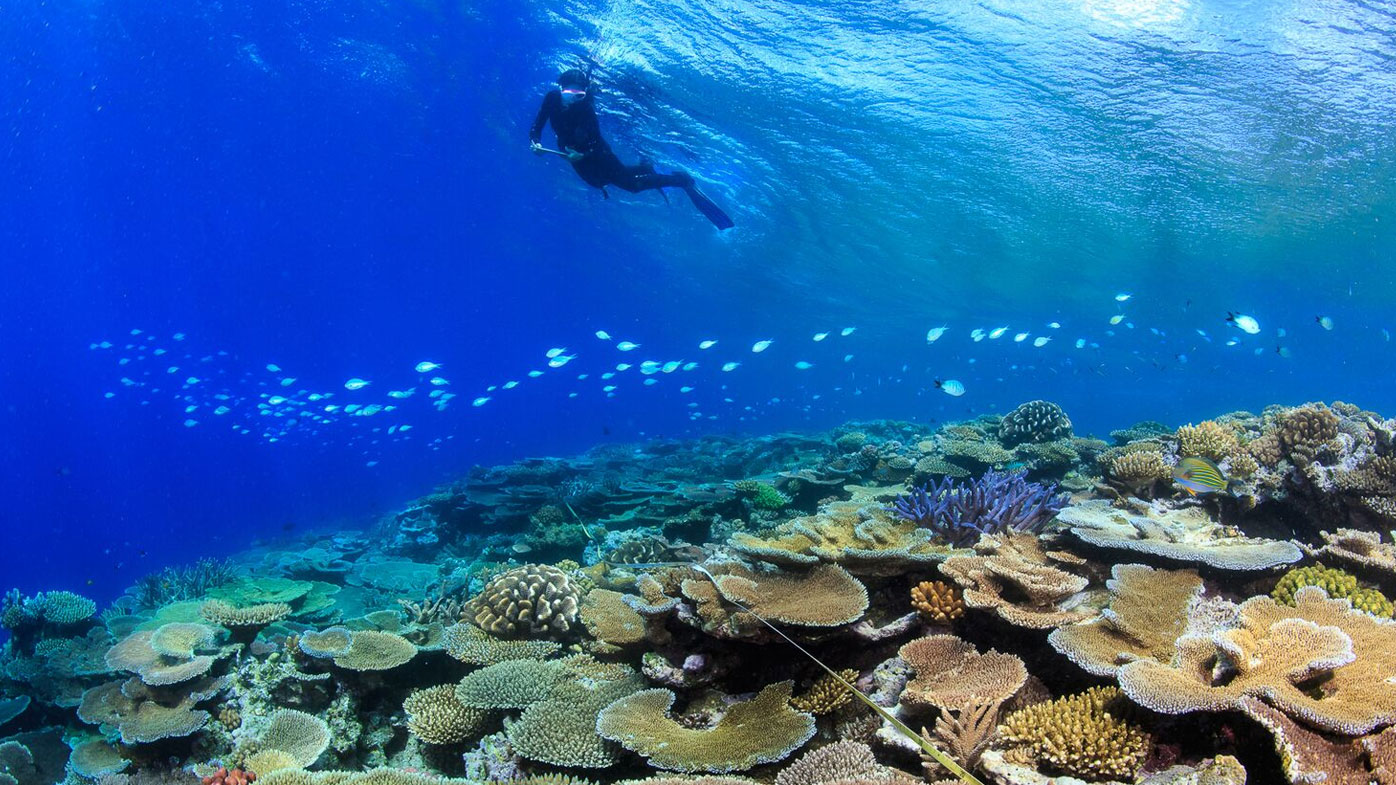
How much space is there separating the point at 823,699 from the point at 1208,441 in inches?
262

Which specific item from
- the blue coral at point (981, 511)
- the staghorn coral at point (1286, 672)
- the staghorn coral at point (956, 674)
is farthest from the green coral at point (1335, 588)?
the staghorn coral at point (956, 674)

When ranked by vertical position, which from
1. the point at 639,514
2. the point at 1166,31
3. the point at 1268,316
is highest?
the point at 1166,31

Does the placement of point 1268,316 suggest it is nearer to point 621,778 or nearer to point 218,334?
point 621,778

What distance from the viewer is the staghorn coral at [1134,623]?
3.12m

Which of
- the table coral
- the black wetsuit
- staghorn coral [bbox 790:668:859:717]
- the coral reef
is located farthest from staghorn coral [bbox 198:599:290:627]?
the black wetsuit

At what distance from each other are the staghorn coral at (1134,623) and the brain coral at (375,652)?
5.10 meters

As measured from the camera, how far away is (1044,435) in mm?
10570

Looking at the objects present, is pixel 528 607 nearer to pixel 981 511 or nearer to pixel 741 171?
pixel 981 511

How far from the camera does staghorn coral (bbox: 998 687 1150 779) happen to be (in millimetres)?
2621

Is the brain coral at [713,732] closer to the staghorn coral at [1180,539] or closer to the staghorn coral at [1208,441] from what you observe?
the staghorn coral at [1180,539]

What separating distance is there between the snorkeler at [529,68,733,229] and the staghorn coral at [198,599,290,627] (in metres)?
10.0

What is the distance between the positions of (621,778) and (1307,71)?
80.9 feet

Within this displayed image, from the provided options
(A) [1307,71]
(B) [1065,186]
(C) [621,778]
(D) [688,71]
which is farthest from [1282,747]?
(B) [1065,186]

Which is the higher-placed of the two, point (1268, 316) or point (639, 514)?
point (639, 514)
